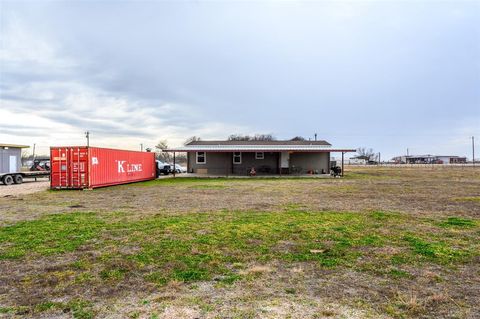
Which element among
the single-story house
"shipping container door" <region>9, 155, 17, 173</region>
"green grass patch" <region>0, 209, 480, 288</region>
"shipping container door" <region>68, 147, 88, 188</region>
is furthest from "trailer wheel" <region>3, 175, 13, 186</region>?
"green grass patch" <region>0, 209, 480, 288</region>

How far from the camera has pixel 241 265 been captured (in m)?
4.79

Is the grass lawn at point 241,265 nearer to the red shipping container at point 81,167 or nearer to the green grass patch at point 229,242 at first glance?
the green grass patch at point 229,242

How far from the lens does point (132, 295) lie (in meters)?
3.77

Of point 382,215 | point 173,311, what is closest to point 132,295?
point 173,311

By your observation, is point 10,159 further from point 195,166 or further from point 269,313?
point 269,313

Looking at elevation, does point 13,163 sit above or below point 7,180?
above

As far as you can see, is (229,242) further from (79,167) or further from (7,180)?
(7,180)

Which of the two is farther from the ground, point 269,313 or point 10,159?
point 10,159

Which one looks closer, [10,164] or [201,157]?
[10,164]

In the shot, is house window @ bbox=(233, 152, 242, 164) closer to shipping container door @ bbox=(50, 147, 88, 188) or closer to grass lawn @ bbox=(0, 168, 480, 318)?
shipping container door @ bbox=(50, 147, 88, 188)

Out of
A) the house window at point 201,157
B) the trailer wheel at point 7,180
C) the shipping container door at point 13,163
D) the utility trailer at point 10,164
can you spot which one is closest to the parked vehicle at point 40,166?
the utility trailer at point 10,164

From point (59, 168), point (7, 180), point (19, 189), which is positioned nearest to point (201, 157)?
point (59, 168)

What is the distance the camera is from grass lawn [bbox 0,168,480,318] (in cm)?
346

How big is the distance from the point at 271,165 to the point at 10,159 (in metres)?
20.1
